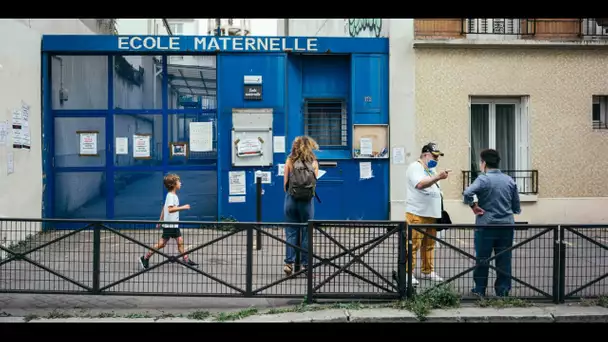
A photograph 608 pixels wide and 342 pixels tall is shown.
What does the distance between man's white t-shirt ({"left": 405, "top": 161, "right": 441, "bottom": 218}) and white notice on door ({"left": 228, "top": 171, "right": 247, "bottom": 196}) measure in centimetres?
499

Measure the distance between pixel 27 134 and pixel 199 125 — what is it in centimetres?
304

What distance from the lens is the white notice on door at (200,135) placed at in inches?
487

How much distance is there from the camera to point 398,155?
1245 cm

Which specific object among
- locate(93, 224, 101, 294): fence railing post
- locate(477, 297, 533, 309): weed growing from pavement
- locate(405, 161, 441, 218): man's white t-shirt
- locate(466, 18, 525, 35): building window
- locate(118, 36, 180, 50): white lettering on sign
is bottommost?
locate(477, 297, 533, 309): weed growing from pavement

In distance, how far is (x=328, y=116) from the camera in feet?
42.0

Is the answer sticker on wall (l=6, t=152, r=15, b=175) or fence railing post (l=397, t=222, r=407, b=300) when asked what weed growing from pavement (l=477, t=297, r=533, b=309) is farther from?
sticker on wall (l=6, t=152, r=15, b=175)

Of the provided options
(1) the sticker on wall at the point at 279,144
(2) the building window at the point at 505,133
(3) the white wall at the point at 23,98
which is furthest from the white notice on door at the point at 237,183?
(2) the building window at the point at 505,133

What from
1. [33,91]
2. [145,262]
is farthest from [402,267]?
[33,91]

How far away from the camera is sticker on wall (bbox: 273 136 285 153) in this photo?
12281mm

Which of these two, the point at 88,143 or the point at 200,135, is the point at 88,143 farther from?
the point at 200,135

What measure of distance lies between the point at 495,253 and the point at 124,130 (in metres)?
7.78

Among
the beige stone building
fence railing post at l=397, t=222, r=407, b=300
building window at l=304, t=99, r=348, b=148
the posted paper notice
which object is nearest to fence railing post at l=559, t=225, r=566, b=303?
fence railing post at l=397, t=222, r=407, b=300

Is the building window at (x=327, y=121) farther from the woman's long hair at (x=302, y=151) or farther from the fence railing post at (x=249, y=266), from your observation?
the fence railing post at (x=249, y=266)
